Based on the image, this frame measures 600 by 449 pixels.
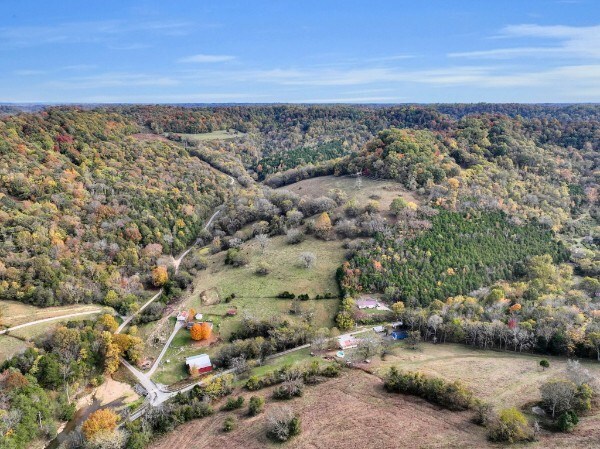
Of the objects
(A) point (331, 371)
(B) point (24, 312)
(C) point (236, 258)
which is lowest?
(A) point (331, 371)

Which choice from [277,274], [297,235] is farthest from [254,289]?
[297,235]

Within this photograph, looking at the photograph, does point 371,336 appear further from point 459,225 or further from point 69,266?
point 69,266

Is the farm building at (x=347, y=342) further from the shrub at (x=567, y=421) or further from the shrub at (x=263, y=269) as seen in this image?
the shrub at (x=567, y=421)

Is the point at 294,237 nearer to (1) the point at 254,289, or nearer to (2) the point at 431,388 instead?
(1) the point at 254,289

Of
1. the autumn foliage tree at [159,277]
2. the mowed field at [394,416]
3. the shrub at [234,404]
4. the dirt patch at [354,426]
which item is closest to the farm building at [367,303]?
the mowed field at [394,416]

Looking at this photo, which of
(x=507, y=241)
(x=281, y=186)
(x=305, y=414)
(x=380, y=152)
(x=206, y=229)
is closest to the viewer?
(x=305, y=414)

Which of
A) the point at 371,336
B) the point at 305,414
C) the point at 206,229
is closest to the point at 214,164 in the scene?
the point at 206,229
